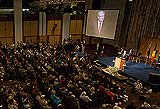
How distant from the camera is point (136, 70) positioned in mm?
18969

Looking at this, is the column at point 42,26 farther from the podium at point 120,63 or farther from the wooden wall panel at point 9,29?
the podium at point 120,63

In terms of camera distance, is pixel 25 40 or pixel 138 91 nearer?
pixel 138 91

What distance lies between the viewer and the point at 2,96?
37.5 ft

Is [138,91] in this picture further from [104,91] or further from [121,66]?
[121,66]

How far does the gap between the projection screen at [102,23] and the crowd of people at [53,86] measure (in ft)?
15.1

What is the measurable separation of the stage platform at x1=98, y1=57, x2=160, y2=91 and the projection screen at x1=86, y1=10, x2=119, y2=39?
9.09ft

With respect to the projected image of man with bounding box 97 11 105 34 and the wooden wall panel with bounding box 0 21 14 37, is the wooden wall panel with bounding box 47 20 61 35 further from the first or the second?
the projected image of man with bounding box 97 11 105 34

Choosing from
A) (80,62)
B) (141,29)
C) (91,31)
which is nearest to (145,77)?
(80,62)

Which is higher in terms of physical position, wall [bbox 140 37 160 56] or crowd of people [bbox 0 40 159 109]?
wall [bbox 140 37 160 56]

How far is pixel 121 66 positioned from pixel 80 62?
11.3 feet

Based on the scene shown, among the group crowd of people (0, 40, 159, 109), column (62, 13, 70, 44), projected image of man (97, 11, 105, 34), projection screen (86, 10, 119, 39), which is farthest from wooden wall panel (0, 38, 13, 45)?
projected image of man (97, 11, 105, 34)

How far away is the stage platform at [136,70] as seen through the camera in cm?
1715

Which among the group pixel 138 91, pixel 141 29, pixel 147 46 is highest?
pixel 141 29

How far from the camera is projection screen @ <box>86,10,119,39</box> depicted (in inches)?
859
